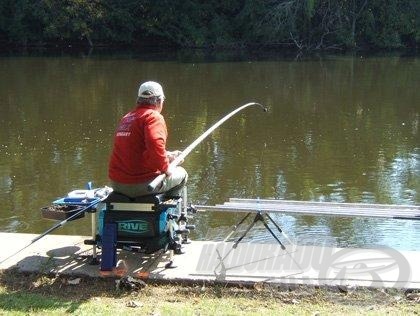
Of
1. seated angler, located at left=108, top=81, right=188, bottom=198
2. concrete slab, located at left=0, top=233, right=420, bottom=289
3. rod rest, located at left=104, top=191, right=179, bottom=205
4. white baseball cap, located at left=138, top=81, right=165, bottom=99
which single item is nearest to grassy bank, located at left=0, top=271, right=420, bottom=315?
concrete slab, located at left=0, top=233, right=420, bottom=289

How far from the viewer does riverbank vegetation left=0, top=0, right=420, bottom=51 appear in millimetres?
34781

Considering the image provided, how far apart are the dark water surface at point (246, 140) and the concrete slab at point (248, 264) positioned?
193 centimetres

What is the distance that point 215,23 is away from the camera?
121 feet

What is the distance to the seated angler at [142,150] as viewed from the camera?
165 inches

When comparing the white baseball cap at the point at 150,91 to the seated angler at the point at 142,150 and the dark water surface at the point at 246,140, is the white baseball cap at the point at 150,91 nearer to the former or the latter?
the seated angler at the point at 142,150

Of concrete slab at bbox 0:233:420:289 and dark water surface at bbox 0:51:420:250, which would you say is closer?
concrete slab at bbox 0:233:420:289

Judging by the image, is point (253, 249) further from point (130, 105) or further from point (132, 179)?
point (130, 105)

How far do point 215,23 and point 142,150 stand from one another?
33.5 meters

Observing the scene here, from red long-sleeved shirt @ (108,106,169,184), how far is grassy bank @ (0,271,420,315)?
0.70 meters

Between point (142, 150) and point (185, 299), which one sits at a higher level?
point (142, 150)

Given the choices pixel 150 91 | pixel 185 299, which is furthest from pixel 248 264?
pixel 150 91

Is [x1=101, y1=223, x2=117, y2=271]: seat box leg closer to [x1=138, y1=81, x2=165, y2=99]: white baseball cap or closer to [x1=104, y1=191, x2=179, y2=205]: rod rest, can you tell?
[x1=104, y1=191, x2=179, y2=205]: rod rest

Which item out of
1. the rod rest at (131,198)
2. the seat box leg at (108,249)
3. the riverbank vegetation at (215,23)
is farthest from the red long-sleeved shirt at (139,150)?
the riverbank vegetation at (215,23)

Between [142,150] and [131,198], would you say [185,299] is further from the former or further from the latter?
[142,150]
